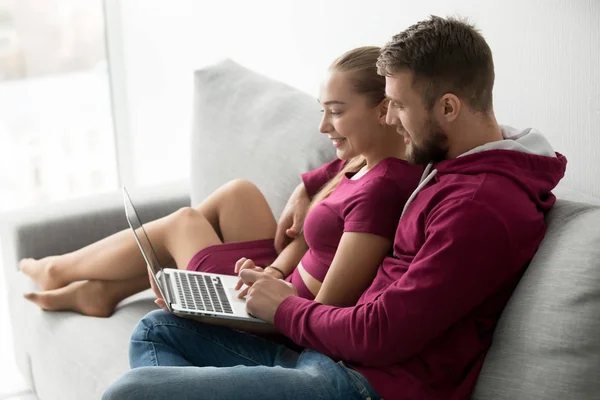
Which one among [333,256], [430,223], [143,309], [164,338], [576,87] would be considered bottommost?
[143,309]

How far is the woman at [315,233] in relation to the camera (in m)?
1.63

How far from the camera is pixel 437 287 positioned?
135 cm

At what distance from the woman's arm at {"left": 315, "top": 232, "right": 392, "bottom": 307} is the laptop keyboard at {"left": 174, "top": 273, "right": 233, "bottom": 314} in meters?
0.21

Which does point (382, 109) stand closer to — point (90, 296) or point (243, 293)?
point (243, 293)

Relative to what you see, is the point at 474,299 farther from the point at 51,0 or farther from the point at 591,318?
the point at 51,0

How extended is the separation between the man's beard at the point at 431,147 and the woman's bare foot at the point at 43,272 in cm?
113

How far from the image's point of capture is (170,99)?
3.62 metres

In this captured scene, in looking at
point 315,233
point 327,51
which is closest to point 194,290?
point 315,233

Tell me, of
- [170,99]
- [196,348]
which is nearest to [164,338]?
[196,348]

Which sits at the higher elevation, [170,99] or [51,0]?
[51,0]

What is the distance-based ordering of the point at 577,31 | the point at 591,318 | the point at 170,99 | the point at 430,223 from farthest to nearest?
the point at 170,99, the point at 577,31, the point at 430,223, the point at 591,318

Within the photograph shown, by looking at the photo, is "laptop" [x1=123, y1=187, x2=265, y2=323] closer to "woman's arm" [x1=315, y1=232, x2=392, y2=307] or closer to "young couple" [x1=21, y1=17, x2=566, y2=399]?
"young couple" [x1=21, y1=17, x2=566, y2=399]

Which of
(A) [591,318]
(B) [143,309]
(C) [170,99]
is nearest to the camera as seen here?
(A) [591,318]

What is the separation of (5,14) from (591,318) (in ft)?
10.3
